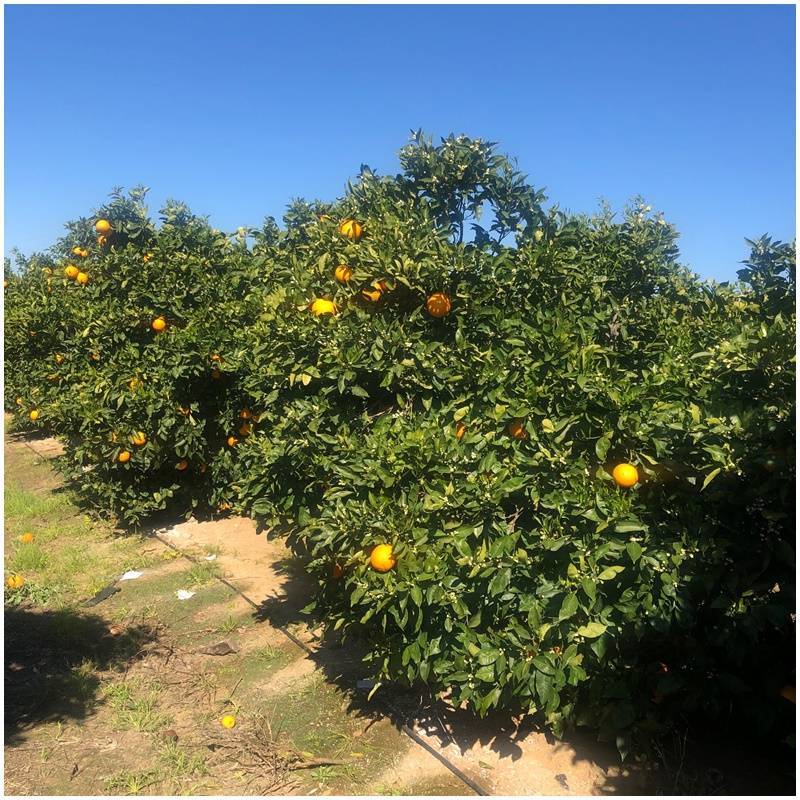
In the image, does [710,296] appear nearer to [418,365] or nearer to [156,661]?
[418,365]

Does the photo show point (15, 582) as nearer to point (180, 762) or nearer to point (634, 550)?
point (180, 762)

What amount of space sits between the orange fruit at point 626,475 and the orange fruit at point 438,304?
4.03 ft

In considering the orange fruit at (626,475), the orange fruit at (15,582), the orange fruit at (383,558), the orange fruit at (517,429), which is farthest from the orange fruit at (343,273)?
the orange fruit at (15,582)

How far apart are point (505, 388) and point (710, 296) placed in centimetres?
246

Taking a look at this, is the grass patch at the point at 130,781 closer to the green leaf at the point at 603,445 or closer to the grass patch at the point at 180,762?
the grass patch at the point at 180,762

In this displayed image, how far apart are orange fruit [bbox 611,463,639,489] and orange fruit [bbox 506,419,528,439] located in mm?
392

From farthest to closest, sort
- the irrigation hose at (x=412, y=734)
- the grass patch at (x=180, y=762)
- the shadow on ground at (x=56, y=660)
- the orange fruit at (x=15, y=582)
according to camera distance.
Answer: the orange fruit at (x=15, y=582), the shadow on ground at (x=56, y=660), the grass patch at (x=180, y=762), the irrigation hose at (x=412, y=734)

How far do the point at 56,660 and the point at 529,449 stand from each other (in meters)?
2.94

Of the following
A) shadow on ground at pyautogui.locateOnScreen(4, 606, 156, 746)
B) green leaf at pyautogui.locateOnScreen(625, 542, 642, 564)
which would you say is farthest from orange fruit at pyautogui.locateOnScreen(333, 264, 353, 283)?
shadow on ground at pyautogui.locateOnScreen(4, 606, 156, 746)

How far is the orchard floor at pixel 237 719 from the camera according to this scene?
2865 mm

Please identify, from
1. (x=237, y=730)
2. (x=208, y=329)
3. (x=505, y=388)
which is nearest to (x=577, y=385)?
(x=505, y=388)

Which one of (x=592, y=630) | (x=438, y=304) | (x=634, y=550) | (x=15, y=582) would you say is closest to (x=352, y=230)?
(x=438, y=304)

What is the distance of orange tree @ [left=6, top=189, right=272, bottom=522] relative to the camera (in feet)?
19.1

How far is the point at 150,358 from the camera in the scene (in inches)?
231
